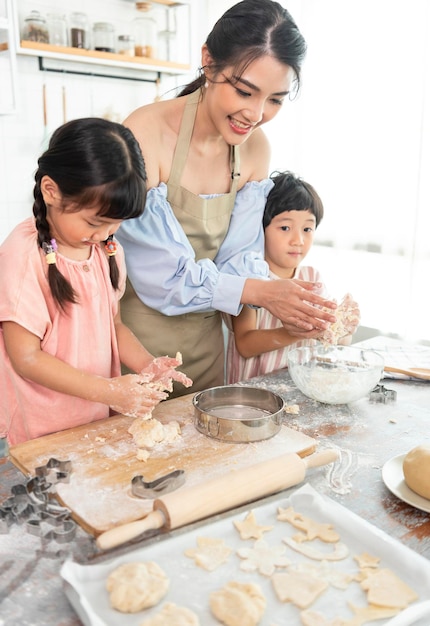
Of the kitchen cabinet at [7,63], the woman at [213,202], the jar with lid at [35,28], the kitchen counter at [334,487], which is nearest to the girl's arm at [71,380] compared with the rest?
the kitchen counter at [334,487]

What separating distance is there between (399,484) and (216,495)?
371mm

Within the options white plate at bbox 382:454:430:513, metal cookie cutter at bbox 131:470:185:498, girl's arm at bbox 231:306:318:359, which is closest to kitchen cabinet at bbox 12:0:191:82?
girl's arm at bbox 231:306:318:359

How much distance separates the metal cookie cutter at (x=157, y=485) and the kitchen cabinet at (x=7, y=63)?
2391 mm

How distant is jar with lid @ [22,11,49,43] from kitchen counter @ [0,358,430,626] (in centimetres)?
234

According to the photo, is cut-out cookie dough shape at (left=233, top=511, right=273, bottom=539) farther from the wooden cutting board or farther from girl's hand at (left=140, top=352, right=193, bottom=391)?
girl's hand at (left=140, top=352, right=193, bottom=391)

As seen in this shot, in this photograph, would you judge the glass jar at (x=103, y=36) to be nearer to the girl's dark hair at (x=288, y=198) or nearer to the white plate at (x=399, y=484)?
the girl's dark hair at (x=288, y=198)

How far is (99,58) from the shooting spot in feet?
10.7

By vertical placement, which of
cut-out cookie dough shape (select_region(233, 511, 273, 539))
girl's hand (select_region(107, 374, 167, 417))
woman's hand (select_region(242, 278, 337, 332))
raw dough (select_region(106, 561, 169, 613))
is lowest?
cut-out cookie dough shape (select_region(233, 511, 273, 539))

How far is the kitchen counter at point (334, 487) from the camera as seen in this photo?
82cm

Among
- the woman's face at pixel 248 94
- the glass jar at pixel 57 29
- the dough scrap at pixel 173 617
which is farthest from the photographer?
the glass jar at pixel 57 29

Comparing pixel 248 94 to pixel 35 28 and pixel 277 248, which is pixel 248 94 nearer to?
pixel 277 248

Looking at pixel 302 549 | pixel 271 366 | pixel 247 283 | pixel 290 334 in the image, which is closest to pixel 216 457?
pixel 302 549

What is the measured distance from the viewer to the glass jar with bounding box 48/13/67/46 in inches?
123

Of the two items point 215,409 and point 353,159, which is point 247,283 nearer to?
point 215,409
